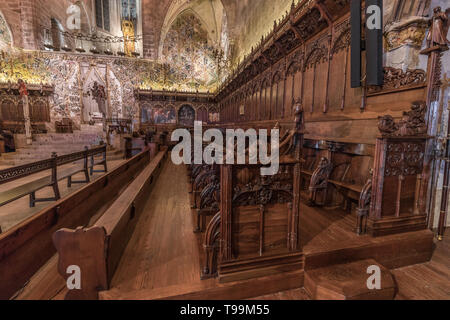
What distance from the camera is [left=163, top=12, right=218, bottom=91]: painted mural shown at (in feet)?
53.7

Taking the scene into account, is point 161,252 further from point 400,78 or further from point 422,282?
point 400,78

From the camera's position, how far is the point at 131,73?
15.3 metres

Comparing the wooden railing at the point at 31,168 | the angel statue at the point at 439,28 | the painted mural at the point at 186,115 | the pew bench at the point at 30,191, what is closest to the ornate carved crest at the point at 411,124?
the angel statue at the point at 439,28

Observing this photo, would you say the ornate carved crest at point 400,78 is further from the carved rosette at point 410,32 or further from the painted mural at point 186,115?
the painted mural at point 186,115

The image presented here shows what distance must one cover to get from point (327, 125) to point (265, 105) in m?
4.02

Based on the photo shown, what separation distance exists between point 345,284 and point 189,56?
1823 centimetres

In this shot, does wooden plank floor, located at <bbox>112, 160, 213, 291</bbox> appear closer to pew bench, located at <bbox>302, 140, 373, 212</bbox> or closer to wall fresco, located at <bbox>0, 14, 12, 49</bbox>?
pew bench, located at <bbox>302, 140, 373, 212</bbox>

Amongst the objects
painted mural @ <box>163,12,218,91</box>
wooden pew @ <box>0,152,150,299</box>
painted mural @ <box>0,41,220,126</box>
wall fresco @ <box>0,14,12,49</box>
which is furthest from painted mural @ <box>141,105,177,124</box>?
wooden pew @ <box>0,152,150,299</box>

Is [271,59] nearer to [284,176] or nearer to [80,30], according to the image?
[284,176]

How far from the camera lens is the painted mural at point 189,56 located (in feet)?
53.7

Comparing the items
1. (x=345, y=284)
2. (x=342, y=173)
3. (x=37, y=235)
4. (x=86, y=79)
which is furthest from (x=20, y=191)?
(x=86, y=79)

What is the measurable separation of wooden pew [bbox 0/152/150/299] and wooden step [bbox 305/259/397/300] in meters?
2.64

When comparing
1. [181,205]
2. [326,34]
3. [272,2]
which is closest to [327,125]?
[326,34]

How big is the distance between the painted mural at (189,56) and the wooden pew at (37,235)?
47.6ft
